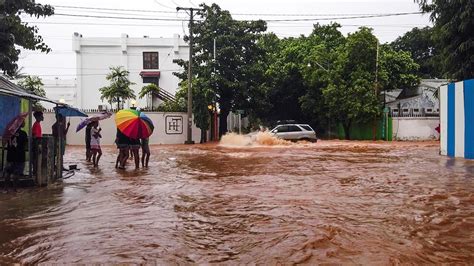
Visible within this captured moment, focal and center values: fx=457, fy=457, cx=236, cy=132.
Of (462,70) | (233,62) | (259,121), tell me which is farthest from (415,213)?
(259,121)

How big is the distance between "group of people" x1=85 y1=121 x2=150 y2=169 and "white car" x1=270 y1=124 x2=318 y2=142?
13.0 metres

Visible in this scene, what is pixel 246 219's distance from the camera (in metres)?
7.24

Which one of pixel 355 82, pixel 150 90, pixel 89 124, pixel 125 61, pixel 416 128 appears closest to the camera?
pixel 89 124

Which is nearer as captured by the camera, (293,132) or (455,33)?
(455,33)

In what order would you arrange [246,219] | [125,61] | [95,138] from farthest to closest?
[125,61]
[95,138]
[246,219]

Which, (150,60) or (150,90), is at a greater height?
(150,60)

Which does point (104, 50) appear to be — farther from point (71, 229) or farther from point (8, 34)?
point (71, 229)

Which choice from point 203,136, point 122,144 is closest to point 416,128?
point 203,136

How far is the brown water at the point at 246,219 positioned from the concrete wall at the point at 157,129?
18999mm

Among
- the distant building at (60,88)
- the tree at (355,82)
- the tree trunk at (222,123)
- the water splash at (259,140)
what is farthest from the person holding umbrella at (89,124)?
the distant building at (60,88)

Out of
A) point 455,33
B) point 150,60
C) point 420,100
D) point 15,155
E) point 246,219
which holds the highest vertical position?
point 150,60

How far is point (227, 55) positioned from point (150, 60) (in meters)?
17.9

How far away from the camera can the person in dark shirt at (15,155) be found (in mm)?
10023

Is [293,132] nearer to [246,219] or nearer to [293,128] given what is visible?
[293,128]
